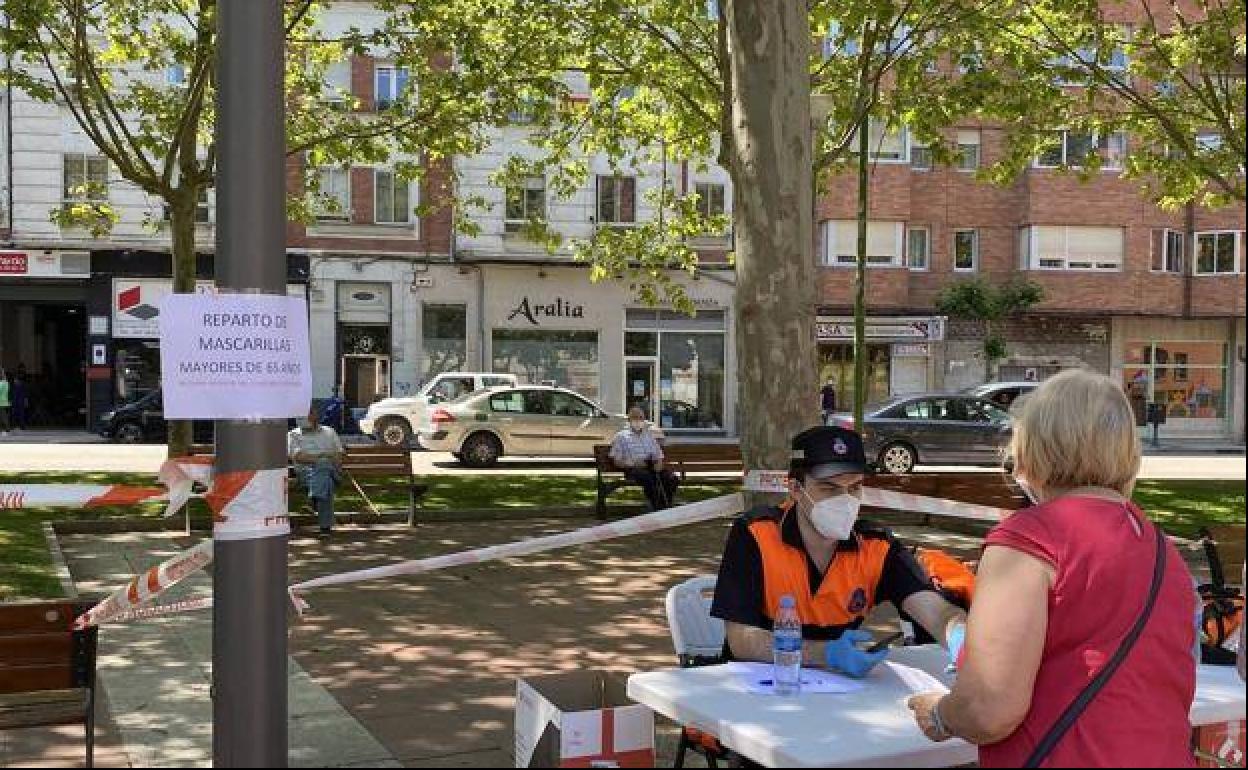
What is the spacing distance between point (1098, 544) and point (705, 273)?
3058 cm

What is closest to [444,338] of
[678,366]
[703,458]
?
[678,366]

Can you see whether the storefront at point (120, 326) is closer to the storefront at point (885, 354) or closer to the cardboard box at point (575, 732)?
the storefront at point (885, 354)

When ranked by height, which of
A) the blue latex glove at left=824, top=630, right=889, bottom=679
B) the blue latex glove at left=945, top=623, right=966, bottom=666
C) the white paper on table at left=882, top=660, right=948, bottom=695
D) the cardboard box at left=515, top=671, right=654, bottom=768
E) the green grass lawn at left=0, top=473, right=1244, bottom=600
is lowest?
the green grass lawn at left=0, top=473, right=1244, bottom=600

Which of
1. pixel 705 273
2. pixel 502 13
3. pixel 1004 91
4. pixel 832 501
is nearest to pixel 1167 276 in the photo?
pixel 705 273

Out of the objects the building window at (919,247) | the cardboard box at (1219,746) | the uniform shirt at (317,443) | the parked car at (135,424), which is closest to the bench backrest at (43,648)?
the cardboard box at (1219,746)

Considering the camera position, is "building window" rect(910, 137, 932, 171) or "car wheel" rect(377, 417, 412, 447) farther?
"building window" rect(910, 137, 932, 171)

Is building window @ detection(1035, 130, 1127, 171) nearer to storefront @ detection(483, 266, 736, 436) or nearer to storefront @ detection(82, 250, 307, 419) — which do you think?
storefront @ detection(483, 266, 736, 436)

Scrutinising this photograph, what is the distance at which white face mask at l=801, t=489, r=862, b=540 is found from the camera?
3.87 metres

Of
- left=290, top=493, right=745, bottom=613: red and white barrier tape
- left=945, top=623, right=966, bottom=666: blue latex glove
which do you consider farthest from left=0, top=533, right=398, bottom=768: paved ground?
left=945, top=623, right=966, bottom=666: blue latex glove

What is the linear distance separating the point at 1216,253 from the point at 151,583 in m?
37.6

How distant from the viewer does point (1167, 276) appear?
1379 inches

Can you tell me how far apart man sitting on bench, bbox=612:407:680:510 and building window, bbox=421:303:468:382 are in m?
17.7

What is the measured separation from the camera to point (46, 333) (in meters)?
33.1

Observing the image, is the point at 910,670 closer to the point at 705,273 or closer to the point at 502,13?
the point at 502,13
